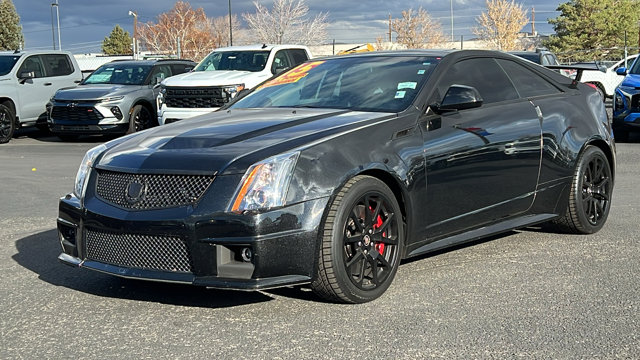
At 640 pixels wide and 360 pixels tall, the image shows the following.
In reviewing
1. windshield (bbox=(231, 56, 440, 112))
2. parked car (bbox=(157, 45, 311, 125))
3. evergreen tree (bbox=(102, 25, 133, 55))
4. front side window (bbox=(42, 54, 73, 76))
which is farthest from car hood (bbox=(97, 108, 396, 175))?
evergreen tree (bbox=(102, 25, 133, 55))

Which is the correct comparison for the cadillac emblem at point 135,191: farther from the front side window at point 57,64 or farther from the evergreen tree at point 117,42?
the evergreen tree at point 117,42

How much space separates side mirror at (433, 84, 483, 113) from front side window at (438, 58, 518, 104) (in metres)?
0.18

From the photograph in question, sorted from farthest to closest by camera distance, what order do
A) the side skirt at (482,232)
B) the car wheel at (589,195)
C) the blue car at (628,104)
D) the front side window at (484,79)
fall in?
the blue car at (628,104), the car wheel at (589,195), the front side window at (484,79), the side skirt at (482,232)

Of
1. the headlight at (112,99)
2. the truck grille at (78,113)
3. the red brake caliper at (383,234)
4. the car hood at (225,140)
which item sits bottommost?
the red brake caliper at (383,234)

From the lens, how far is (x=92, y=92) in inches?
670

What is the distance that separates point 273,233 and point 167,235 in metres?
0.57

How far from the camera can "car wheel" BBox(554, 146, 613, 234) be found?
652cm

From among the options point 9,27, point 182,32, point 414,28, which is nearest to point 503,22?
point 414,28

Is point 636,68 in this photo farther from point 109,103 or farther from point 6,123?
point 6,123

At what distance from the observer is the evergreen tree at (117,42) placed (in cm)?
11009

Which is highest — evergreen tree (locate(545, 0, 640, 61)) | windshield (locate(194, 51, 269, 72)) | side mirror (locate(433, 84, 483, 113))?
evergreen tree (locate(545, 0, 640, 61))

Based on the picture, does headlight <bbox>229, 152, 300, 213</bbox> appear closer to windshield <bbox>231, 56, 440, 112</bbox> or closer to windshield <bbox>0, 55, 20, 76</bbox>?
windshield <bbox>231, 56, 440, 112</bbox>

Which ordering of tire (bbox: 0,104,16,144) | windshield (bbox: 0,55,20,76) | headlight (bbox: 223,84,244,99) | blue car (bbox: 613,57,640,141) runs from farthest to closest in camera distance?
windshield (bbox: 0,55,20,76)
tire (bbox: 0,104,16,144)
headlight (bbox: 223,84,244,99)
blue car (bbox: 613,57,640,141)

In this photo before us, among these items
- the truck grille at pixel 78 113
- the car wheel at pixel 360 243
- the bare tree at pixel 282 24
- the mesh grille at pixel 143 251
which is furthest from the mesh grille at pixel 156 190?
the bare tree at pixel 282 24
